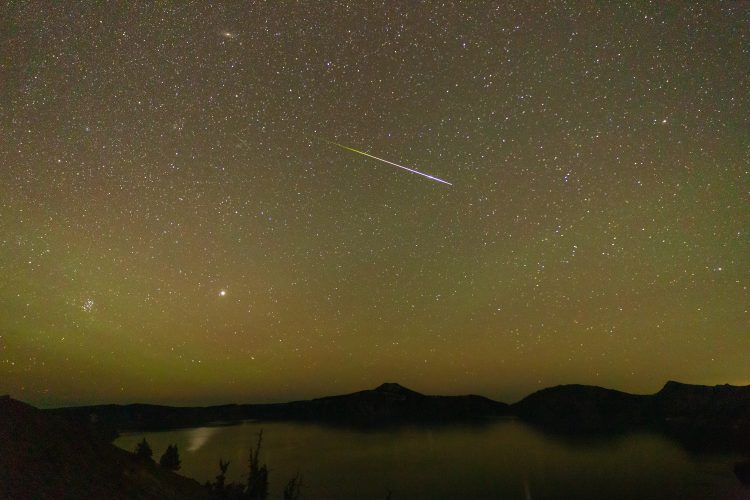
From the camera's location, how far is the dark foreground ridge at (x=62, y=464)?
373 inches

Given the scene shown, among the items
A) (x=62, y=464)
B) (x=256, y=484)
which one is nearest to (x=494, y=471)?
(x=256, y=484)

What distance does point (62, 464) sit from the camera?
1078 cm

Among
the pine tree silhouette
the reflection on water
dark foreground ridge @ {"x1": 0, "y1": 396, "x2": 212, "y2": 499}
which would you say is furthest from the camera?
the reflection on water

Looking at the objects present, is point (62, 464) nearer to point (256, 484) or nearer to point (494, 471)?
point (256, 484)

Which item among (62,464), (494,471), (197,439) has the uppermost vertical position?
(62,464)

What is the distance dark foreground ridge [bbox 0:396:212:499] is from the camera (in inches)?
373

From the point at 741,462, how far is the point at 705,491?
21.4m

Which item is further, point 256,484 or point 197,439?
point 197,439

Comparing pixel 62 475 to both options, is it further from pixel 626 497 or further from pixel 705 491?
pixel 705 491

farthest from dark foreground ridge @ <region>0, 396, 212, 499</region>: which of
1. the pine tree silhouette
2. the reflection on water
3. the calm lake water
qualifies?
the reflection on water

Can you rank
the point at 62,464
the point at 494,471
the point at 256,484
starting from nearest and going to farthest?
the point at 62,464, the point at 256,484, the point at 494,471

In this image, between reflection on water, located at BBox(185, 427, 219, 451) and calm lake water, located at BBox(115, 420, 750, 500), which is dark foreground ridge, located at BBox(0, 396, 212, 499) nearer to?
calm lake water, located at BBox(115, 420, 750, 500)

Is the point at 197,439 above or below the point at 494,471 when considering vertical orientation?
below

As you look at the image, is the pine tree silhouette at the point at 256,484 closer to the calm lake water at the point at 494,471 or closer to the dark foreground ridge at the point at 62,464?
the dark foreground ridge at the point at 62,464
